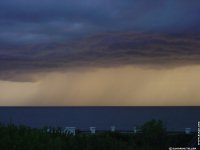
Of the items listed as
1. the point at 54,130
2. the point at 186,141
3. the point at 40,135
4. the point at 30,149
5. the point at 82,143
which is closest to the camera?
the point at 30,149

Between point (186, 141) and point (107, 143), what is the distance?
544 inches

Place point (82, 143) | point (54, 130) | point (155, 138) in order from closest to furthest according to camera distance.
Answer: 1. point (82, 143)
2. point (54, 130)
3. point (155, 138)

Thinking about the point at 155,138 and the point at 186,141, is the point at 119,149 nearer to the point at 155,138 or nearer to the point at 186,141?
the point at 155,138

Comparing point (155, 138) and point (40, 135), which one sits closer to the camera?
point (40, 135)

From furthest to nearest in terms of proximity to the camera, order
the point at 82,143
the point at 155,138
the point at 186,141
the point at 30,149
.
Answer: the point at 186,141 < the point at 155,138 < the point at 82,143 < the point at 30,149

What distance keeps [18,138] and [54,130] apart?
3233mm

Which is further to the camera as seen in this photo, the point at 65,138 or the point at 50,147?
the point at 65,138

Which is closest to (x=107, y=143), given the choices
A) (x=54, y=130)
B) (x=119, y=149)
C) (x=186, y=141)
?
(x=119, y=149)

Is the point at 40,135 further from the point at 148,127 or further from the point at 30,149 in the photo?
the point at 148,127

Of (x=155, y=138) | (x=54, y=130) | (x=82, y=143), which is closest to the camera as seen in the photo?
(x=82, y=143)

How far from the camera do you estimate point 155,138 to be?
75.8 ft

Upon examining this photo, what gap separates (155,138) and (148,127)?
0.67m

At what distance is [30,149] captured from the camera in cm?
1328

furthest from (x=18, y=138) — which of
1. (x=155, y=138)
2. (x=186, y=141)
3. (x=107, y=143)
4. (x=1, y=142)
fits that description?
(x=186, y=141)
